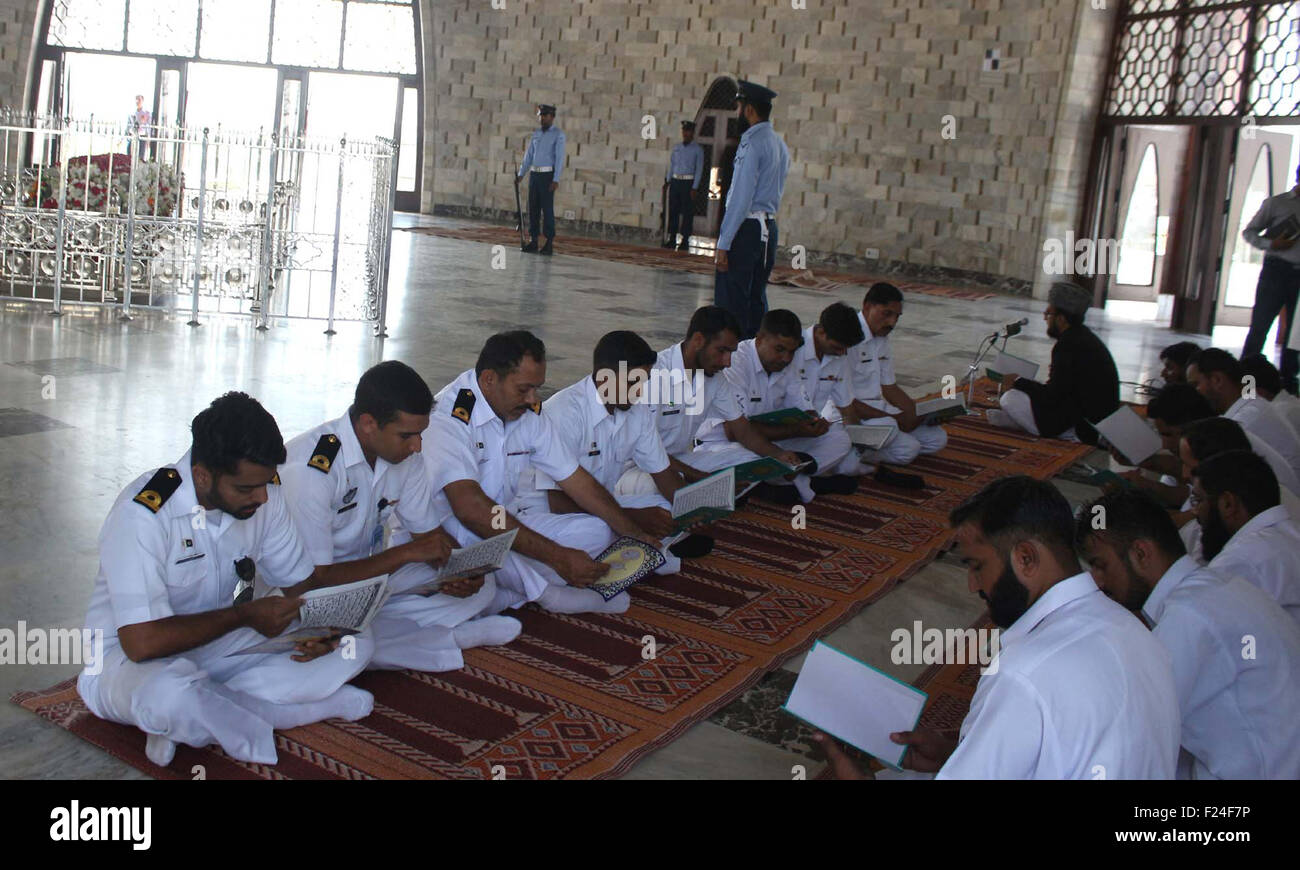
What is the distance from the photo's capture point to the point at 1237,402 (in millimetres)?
4773

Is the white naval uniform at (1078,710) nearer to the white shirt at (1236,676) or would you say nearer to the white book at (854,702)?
the white shirt at (1236,676)

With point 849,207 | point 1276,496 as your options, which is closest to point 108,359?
point 1276,496

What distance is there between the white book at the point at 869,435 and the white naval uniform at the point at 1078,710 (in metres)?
3.45

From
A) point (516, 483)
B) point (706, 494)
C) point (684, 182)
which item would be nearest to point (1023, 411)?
point (706, 494)

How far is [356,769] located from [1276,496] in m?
2.29

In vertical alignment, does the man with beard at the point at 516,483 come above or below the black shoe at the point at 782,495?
above

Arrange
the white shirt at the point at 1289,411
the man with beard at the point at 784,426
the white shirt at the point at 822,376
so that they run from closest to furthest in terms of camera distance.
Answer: the white shirt at the point at 1289,411 → the man with beard at the point at 784,426 → the white shirt at the point at 822,376

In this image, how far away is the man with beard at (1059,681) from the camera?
74.7 inches

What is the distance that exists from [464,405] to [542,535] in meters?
0.47

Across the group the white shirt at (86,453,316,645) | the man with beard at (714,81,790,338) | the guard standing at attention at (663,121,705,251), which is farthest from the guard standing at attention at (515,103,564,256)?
the white shirt at (86,453,316,645)

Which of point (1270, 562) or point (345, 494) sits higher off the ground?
point (1270, 562)

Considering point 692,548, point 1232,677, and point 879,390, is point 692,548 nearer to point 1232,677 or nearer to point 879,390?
point 879,390

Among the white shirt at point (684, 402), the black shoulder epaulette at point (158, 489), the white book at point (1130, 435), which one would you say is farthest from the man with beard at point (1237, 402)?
the black shoulder epaulette at point (158, 489)

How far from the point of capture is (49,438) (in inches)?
194
